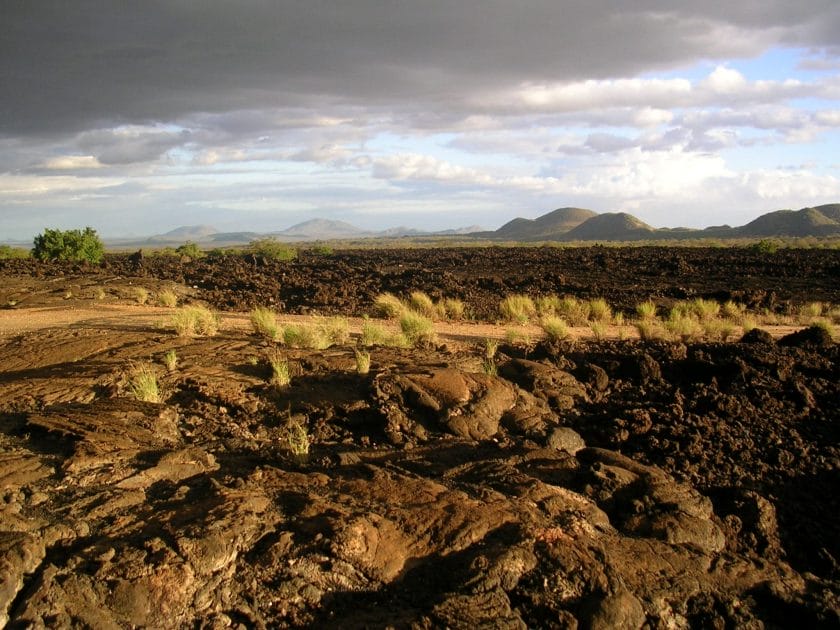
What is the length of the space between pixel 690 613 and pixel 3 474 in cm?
590

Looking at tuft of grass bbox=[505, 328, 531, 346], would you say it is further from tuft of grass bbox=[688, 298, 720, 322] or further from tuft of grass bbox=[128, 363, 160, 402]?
tuft of grass bbox=[128, 363, 160, 402]

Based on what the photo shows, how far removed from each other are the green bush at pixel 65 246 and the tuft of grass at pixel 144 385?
31.9 metres

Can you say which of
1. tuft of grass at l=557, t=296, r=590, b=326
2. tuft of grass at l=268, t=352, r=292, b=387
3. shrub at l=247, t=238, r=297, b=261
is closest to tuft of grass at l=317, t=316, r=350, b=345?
tuft of grass at l=268, t=352, r=292, b=387

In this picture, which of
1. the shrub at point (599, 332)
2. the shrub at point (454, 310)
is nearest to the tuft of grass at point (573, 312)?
the shrub at point (599, 332)

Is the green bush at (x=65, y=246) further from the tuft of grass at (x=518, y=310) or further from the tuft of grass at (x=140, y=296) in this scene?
the tuft of grass at (x=518, y=310)

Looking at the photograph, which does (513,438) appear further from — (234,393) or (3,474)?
(3,474)

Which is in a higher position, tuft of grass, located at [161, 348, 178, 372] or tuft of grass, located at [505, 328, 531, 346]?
tuft of grass, located at [161, 348, 178, 372]

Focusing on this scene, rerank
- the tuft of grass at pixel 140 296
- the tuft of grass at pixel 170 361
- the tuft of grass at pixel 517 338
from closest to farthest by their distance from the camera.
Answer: the tuft of grass at pixel 170 361
the tuft of grass at pixel 517 338
the tuft of grass at pixel 140 296

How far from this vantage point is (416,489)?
5844mm

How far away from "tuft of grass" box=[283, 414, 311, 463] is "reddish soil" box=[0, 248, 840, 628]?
0.10 metres

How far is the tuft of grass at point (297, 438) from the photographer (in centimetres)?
693

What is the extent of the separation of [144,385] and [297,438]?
2253 mm

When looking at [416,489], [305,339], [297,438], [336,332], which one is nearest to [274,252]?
[336,332]

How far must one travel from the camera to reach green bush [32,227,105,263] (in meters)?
37.2
